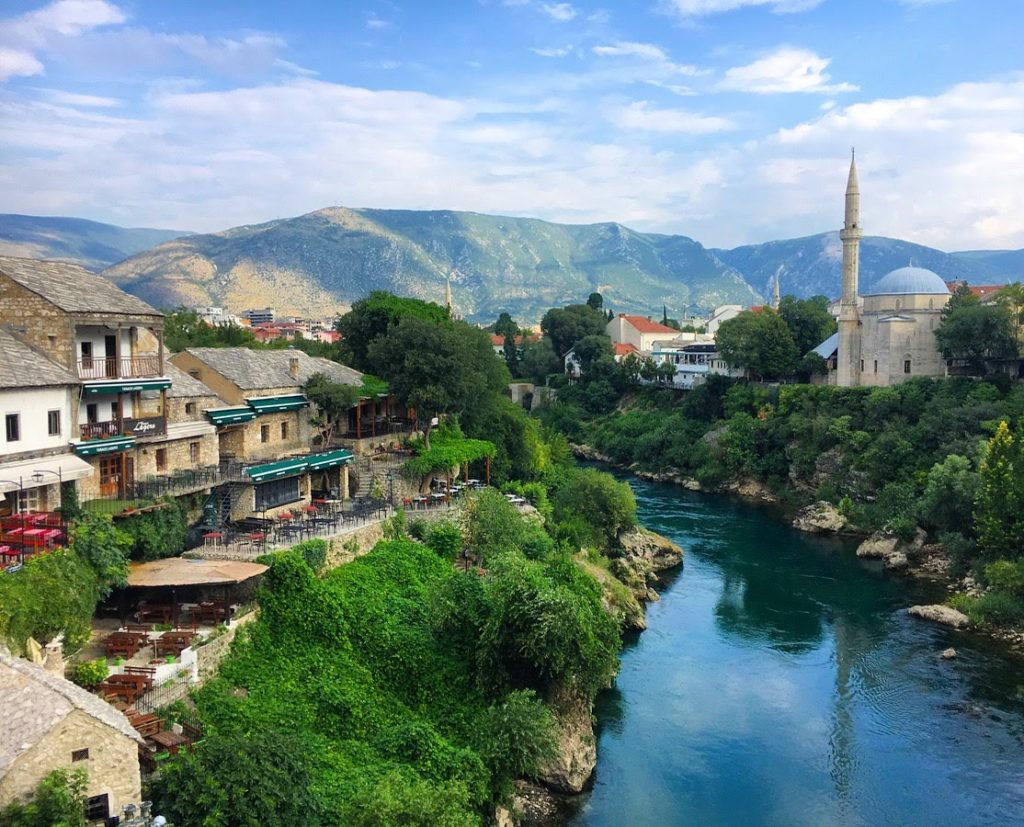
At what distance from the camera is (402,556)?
2711cm

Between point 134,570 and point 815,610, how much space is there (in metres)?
26.2

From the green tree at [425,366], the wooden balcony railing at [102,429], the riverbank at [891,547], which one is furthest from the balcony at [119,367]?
the riverbank at [891,547]

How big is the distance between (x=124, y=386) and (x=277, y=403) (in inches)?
312

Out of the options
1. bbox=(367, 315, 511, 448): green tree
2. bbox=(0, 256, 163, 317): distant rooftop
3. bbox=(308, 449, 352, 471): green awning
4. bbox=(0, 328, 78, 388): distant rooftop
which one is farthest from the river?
bbox=(0, 256, 163, 317): distant rooftop

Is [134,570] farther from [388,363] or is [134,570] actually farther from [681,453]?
[681,453]

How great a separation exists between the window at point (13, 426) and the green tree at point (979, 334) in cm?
5193

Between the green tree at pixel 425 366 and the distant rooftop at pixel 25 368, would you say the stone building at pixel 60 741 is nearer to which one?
the distant rooftop at pixel 25 368

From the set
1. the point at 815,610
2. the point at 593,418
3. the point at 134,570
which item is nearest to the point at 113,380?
the point at 134,570

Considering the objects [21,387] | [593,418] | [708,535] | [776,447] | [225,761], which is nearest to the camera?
[225,761]

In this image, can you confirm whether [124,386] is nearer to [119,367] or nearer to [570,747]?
[119,367]

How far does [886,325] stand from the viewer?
60812mm

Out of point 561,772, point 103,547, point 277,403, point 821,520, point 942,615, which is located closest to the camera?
point 103,547

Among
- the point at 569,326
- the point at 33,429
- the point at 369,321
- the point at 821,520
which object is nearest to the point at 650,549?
the point at 821,520

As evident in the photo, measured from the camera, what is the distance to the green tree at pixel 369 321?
40906mm
